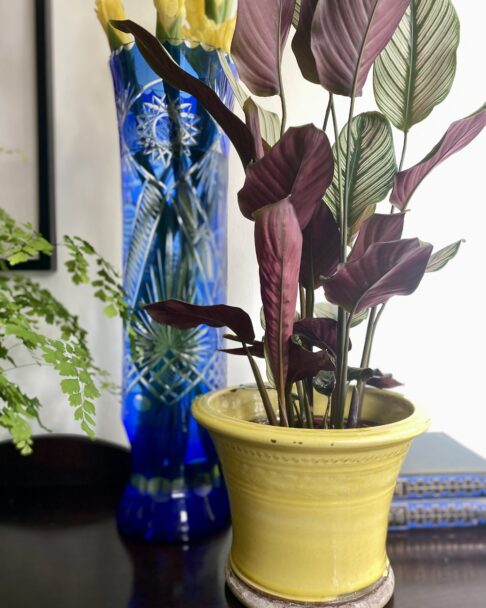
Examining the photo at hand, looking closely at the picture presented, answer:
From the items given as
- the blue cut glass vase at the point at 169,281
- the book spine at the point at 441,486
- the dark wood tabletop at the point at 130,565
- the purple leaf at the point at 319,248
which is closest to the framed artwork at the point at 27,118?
the blue cut glass vase at the point at 169,281

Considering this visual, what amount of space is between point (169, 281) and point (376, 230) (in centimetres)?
28

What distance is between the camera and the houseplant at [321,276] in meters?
0.38

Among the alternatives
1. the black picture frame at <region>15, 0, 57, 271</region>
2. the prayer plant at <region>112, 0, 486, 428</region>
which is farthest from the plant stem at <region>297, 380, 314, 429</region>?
the black picture frame at <region>15, 0, 57, 271</region>

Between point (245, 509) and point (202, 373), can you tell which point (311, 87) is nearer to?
point (202, 373)

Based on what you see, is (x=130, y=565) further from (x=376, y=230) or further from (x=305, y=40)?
(x=305, y=40)

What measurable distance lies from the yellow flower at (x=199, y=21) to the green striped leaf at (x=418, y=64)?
179 millimetres

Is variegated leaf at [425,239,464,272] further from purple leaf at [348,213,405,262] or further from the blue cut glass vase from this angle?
the blue cut glass vase

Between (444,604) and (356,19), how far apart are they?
517 mm

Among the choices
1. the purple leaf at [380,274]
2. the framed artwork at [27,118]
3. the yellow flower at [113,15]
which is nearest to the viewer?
the purple leaf at [380,274]

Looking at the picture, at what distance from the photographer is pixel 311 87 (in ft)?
2.70

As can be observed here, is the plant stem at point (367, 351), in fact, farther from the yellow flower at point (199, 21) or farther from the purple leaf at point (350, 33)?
the yellow flower at point (199, 21)

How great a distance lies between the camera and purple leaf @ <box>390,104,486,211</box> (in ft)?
1.32

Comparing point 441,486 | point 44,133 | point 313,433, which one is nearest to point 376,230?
point 313,433

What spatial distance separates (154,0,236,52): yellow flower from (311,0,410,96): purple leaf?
0.69 ft
